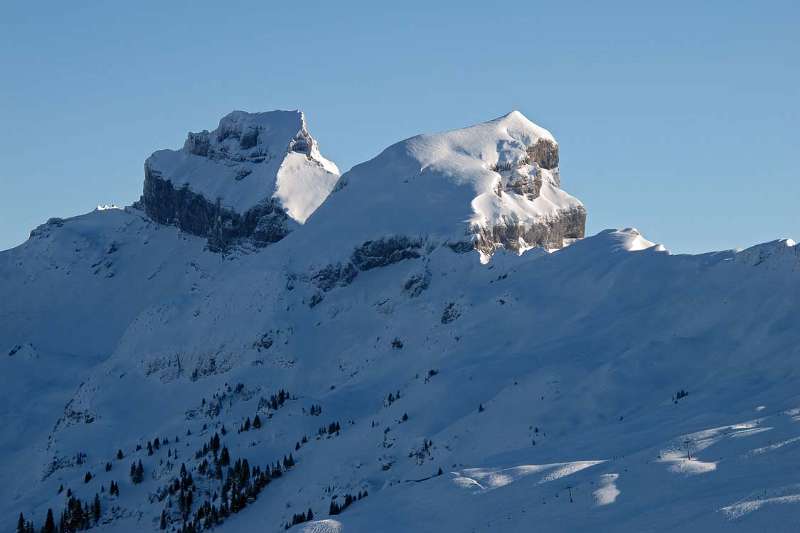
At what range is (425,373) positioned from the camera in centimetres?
10900

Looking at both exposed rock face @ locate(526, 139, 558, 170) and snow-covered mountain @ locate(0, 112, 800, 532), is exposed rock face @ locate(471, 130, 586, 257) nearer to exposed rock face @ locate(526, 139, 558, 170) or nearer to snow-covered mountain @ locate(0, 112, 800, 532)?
exposed rock face @ locate(526, 139, 558, 170)

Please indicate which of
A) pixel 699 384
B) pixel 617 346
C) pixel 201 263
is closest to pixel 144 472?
pixel 617 346

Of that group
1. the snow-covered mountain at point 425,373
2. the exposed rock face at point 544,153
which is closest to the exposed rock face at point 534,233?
the snow-covered mountain at point 425,373

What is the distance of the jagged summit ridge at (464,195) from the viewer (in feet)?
484

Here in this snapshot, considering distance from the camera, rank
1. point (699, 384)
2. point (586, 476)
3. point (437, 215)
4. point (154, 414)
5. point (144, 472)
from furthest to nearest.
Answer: point (437, 215) → point (154, 414) → point (144, 472) → point (699, 384) → point (586, 476)

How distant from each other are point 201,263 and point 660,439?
137 metres

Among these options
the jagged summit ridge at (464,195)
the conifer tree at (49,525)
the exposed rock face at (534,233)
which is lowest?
the conifer tree at (49,525)

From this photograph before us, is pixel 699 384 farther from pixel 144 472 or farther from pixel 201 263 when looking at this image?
pixel 201 263

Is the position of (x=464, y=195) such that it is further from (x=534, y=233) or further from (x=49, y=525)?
(x=49, y=525)

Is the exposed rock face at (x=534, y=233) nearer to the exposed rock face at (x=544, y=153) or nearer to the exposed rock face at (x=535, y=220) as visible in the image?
the exposed rock face at (x=535, y=220)

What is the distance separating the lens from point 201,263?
193 meters

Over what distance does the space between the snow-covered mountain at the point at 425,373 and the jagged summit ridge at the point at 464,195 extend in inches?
16.3

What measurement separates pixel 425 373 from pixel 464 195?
159ft

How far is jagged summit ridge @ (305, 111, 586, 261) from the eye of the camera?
14762 cm
